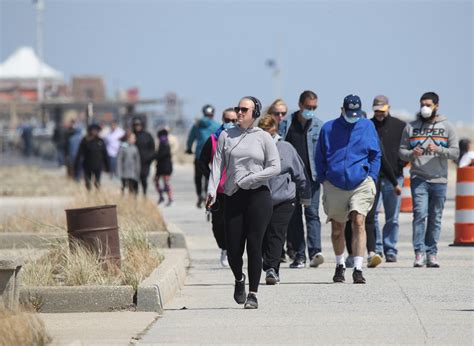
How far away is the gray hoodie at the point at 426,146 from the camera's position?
54.5ft

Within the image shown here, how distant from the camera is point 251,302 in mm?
13055

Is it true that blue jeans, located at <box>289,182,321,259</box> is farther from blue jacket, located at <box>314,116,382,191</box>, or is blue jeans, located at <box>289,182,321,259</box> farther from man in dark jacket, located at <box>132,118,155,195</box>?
man in dark jacket, located at <box>132,118,155,195</box>

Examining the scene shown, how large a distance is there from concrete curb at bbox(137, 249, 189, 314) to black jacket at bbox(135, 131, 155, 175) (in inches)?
471

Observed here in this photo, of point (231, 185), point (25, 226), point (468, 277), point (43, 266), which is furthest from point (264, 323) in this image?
point (25, 226)

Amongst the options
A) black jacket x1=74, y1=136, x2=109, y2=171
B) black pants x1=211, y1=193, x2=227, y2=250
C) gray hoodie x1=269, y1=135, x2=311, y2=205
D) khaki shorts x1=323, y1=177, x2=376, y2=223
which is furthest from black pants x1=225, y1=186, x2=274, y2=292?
black jacket x1=74, y1=136, x2=109, y2=171

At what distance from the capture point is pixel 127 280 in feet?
44.6

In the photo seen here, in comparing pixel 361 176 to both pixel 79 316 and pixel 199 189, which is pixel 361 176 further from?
pixel 199 189

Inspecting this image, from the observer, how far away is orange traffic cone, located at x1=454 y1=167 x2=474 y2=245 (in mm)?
19062

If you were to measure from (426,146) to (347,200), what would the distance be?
1990 mm

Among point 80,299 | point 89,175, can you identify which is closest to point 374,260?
point 80,299

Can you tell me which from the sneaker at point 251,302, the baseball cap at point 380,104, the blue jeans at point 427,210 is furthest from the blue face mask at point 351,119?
the sneaker at point 251,302

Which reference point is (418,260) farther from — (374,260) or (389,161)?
(389,161)

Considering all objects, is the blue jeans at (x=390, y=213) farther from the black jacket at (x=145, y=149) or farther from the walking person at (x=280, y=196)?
the black jacket at (x=145, y=149)

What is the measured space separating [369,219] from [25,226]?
485cm
